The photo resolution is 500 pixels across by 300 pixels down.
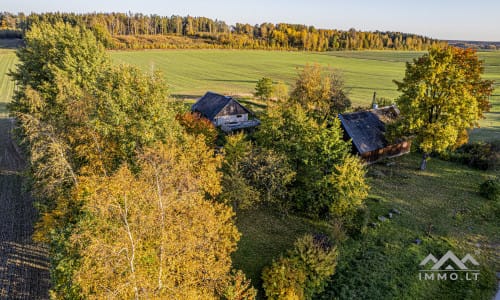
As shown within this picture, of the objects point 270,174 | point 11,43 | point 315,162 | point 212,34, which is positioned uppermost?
point 212,34

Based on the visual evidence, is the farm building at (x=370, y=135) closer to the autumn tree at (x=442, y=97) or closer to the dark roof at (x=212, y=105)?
the autumn tree at (x=442, y=97)

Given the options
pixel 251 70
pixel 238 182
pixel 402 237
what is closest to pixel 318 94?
pixel 238 182

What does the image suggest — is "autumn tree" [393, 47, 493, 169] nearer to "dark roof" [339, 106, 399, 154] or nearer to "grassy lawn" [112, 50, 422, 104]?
"dark roof" [339, 106, 399, 154]

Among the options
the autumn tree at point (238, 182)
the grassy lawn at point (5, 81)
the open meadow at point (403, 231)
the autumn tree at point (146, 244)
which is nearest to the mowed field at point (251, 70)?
the grassy lawn at point (5, 81)

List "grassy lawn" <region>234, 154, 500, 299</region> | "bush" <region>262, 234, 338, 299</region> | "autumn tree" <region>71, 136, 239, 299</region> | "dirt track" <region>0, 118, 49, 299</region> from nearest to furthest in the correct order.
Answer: "autumn tree" <region>71, 136, 239, 299</region>
"bush" <region>262, 234, 338, 299</region>
"dirt track" <region>0, 118, 49, 299</region>
"grassy lawn" <region>234, 154, 500, 299</region>

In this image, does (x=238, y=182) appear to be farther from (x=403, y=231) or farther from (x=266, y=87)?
(x=266, y=87)

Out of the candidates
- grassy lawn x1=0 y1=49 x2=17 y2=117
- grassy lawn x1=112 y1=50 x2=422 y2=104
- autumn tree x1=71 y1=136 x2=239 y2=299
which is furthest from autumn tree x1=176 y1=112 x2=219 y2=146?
grassy lawn x1=0 y1=49 x2=17 y2=117
